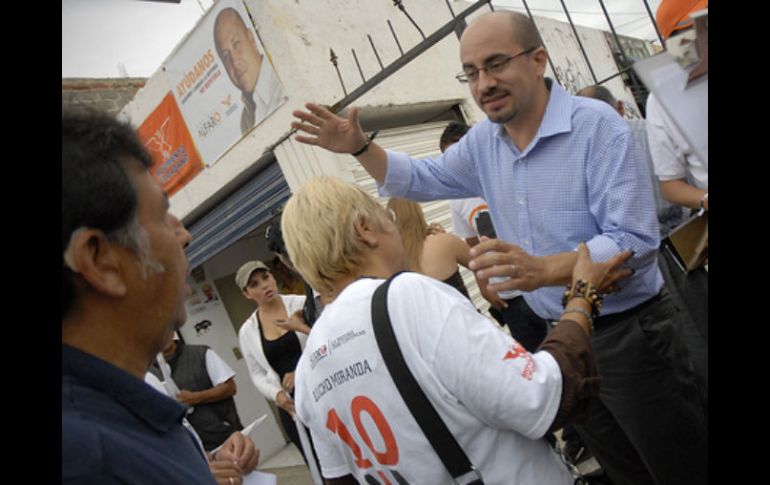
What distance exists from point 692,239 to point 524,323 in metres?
1.76

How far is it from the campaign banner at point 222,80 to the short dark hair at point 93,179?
4328mm

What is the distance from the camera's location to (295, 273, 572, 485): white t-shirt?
117 centimetres

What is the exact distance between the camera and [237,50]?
213 inches

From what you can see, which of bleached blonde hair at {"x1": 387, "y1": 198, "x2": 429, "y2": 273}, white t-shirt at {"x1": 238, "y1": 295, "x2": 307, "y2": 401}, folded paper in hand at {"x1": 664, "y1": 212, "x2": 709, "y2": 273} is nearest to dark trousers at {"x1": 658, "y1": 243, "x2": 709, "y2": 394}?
folded paper in hand at {"x1": 664, "y1": 212, "x2": 709, "y2": 273}

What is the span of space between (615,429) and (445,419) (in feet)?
4.04

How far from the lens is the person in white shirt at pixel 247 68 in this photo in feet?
17.1

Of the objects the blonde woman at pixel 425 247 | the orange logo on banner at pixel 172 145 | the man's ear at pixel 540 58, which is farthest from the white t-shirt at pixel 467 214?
the orange logo on banner at pixel 172 145

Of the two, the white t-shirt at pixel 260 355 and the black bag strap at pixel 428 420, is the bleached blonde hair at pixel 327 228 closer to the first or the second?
the black bag strap at pixel 428 420

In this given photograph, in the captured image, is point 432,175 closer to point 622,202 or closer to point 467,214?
point 622,202

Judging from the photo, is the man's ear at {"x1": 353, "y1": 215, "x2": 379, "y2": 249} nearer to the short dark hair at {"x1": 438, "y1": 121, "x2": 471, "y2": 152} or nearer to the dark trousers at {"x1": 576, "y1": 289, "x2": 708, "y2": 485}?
the dark trousers at {"x1": 576, "y1": 289, "x2": 708, "y2": 485}

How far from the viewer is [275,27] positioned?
5012mm

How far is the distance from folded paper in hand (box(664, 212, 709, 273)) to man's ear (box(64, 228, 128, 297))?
4.98ft
